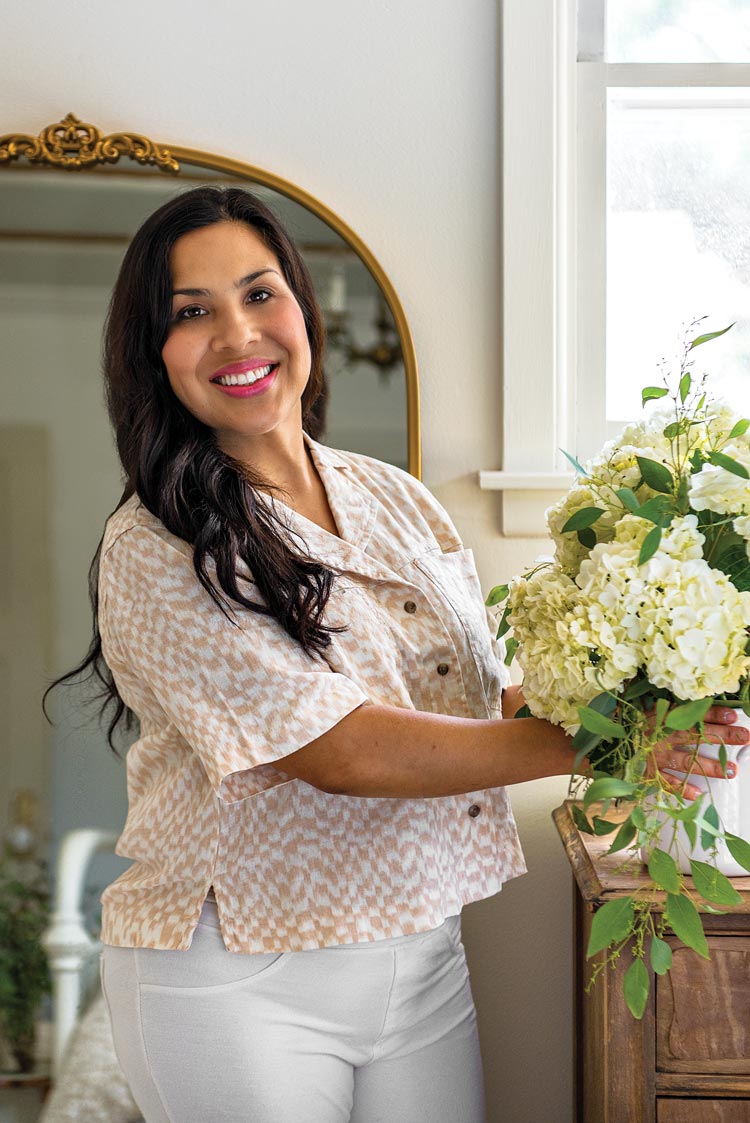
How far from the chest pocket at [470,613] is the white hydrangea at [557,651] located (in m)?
0.19

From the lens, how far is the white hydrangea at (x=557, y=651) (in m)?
1.02

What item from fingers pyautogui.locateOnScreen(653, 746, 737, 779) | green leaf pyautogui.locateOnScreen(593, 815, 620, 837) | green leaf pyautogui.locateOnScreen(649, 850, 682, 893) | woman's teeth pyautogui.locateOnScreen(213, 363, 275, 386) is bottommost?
green leaf pyautogui.locateOnScreen(649, 850, 682, 893)

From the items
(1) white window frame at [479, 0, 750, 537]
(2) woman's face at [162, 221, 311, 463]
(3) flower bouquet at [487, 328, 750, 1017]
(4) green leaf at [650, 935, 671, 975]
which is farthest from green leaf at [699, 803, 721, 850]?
(1) white window frame at [479, 0, 750, 537]

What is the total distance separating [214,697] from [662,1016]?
2.07ft

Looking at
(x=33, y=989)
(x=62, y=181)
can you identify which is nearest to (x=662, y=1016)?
(x=33, y=989)

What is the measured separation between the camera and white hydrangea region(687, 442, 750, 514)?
101 cm

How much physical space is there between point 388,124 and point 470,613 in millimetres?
854

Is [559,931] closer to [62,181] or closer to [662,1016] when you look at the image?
[662,1016]

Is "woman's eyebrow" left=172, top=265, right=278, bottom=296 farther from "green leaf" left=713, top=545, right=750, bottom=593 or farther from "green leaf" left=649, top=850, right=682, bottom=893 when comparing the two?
"green leaf" left=649, top=850, right=682, bottom=893

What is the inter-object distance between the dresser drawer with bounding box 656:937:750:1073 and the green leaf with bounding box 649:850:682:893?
26 cm

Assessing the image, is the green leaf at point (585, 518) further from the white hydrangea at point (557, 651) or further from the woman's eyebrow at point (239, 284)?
the woman's eyebrow at point (239, 284)

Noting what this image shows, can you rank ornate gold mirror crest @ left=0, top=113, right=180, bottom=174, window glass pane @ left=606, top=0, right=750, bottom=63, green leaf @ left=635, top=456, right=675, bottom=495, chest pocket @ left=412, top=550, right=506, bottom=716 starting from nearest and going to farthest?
green leaf @ left=635, top=456, right=675, bottom=495, chest pocket @ left=412, top=550, right=506, bottom=716, ornate gold mirror crest @ left=0, top=113, right=180, bottom=174, window glass pane @ left=606, top=0, right=750, bottom=63

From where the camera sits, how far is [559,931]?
1.76m

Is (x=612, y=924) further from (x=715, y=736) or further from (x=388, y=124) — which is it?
(x=388, y=124)
